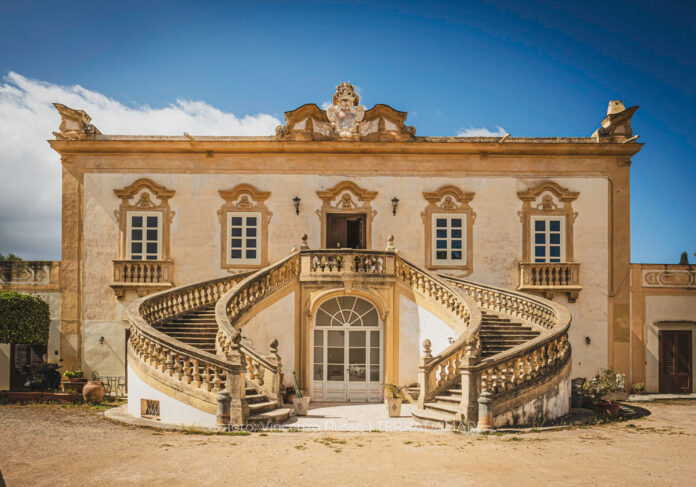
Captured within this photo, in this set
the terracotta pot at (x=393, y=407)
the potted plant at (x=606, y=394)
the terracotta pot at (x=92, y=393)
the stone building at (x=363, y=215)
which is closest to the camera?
the terracotta pot at (x=393, y=407)

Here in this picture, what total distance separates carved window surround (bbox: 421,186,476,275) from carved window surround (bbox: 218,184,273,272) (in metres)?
5.10

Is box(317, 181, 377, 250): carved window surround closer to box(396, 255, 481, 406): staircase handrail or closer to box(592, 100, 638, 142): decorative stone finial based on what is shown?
box(396, 255, 481, 406): staircase handrail

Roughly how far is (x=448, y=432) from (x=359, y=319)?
5351 mm

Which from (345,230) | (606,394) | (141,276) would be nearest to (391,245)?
(345,230)

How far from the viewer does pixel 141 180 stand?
1784 centimetres

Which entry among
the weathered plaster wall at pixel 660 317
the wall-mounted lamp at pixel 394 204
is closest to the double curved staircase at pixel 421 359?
the wall-mounted lamp at pixel 394 204

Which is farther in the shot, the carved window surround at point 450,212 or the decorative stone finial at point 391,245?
the carved window surround at point 450,212

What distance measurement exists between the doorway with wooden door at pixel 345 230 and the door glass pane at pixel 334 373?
4.32m

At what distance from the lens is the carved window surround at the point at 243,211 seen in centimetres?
1764

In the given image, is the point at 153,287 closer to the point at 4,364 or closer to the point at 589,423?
the point at 4,364

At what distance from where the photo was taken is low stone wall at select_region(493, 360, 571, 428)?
10.8m

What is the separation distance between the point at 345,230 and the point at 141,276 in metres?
6.61

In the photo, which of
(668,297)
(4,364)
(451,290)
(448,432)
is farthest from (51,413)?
(668,297)

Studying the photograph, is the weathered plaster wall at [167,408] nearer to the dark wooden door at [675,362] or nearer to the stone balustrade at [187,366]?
the stone balustrade at [187,366]
